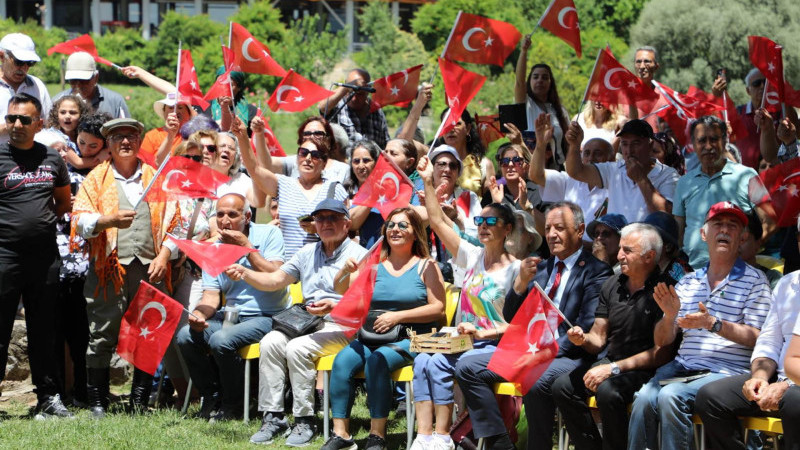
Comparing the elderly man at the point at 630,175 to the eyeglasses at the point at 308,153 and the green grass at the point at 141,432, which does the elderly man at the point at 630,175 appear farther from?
the green grass at the point at 141,432

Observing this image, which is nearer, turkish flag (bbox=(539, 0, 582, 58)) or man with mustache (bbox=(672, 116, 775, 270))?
man with mustache (bbox=(672, 116, 775, 270))

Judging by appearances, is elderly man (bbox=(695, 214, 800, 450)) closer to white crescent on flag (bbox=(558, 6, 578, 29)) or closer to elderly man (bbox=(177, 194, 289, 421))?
elderly man (bbox=(177, 194, 289, 421))

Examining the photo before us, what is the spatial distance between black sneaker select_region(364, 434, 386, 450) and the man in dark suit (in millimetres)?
721

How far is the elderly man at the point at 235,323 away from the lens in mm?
8625

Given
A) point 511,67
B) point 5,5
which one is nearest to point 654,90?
point 511,67

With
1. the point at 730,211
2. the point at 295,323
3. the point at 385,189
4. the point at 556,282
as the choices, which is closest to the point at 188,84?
the point at 385,189

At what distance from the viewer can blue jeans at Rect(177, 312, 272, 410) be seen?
8.60 m

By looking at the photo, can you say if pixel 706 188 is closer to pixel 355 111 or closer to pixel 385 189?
pixel 385 189

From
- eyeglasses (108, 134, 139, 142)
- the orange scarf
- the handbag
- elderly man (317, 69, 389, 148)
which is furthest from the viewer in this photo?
elderly man (317, 69, 389, 148)

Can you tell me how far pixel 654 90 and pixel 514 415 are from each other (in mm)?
3976

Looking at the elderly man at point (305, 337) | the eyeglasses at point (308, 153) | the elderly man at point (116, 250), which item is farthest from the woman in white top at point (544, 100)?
the elderly man at point (116, 250)

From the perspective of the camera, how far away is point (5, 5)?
219ft

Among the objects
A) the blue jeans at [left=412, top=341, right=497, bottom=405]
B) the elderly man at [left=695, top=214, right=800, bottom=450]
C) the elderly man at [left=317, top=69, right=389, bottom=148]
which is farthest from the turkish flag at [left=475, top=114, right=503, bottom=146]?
the elderly man at [left=695, top=214, right=800, bottom=450]

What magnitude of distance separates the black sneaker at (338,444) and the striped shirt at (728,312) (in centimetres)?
240
